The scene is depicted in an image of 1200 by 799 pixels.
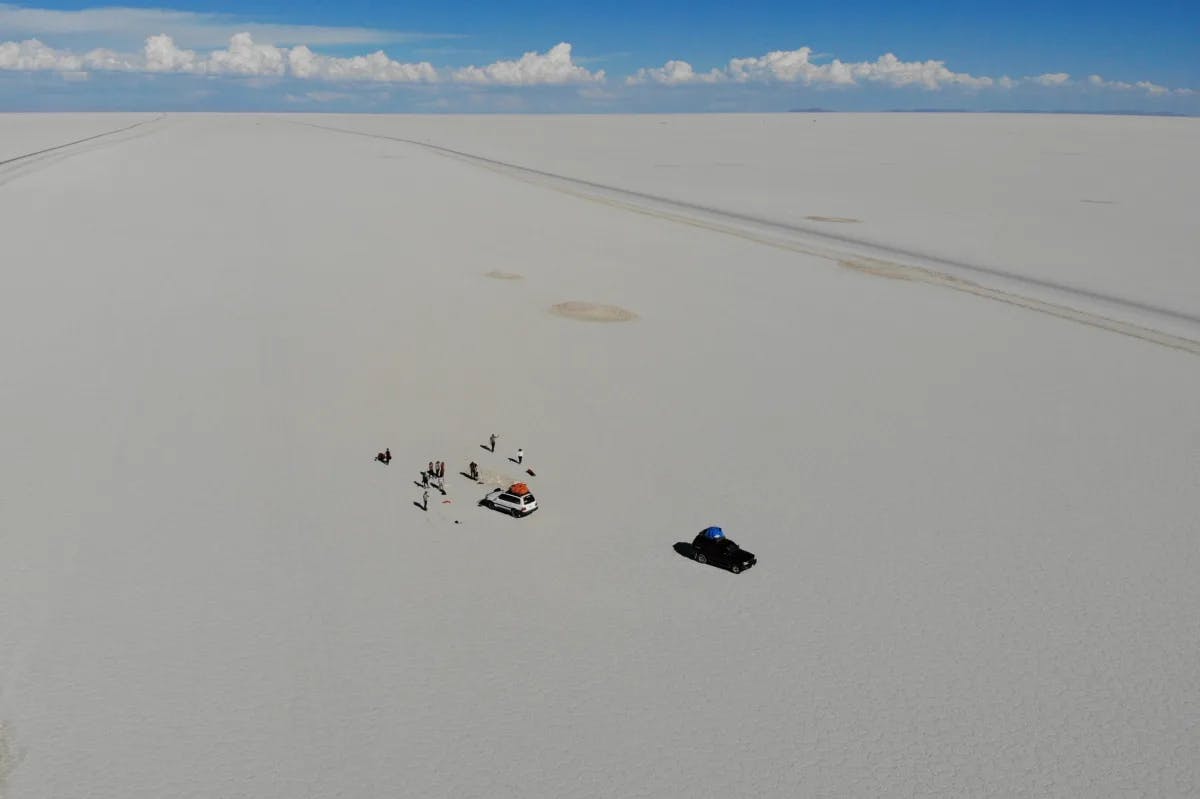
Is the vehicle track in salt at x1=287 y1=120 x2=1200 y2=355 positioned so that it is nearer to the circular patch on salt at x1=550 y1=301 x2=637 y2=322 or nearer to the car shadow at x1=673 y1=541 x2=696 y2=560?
the circular patch on salt at x1=550 y1=301 x2=637 y2=322

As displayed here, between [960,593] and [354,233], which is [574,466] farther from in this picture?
[354,233]

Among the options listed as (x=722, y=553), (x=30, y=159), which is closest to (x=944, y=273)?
(x=722, y=553)

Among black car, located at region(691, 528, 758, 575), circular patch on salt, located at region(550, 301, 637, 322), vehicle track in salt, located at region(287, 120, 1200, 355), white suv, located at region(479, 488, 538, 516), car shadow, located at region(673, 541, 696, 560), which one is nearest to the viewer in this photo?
black car, located at region(691, 528, 758, 575)

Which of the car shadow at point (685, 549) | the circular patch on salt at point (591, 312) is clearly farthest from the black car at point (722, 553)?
the circular patch on salt at point (591, 312)

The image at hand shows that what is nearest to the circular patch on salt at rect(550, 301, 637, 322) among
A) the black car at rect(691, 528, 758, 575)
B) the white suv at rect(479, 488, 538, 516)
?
the white suv at rect(479, 488, 538, 516)

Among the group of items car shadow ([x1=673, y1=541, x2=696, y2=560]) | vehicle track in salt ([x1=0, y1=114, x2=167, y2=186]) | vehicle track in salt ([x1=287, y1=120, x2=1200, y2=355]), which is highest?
vehicle track in salt ([x1=287, y1=120, x2=1200, y2=355])

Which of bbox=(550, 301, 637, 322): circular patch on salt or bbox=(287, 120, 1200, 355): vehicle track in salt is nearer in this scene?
bbox=(550, 301, 637, 322): circular patch on salt
